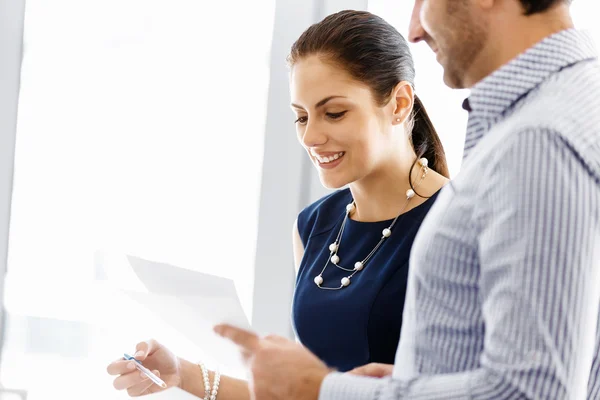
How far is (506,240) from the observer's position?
734 mm

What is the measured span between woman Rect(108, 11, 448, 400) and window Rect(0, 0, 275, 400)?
22.2 inches

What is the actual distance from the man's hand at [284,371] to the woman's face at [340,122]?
28.8 inches

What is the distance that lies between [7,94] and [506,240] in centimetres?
179

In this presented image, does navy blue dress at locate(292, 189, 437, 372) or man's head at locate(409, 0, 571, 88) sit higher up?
man's head at locate(409, 0, 571, 88)

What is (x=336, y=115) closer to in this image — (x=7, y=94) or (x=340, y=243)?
(x=340, y=243)

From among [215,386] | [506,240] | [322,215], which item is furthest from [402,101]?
[506,240]

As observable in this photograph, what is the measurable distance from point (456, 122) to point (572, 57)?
4.67 ft

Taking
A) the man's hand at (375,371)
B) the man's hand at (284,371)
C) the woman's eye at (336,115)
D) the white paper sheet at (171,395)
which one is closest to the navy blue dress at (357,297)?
the woman's eye at (336,115)

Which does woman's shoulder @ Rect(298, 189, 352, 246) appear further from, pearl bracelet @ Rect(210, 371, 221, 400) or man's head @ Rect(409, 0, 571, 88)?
man's head @ Rect(409, 0, 571, 88)

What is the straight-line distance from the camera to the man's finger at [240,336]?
102 cm

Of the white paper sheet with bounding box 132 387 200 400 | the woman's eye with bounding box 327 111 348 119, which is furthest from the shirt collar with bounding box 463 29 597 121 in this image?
the white paper sheet with bounding box 132 387 200 400

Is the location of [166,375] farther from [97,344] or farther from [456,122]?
[456,122]

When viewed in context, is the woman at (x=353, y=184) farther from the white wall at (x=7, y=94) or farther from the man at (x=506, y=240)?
the white wall at (x=7, y=94)

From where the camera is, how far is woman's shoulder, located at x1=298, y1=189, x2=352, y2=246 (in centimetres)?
178
